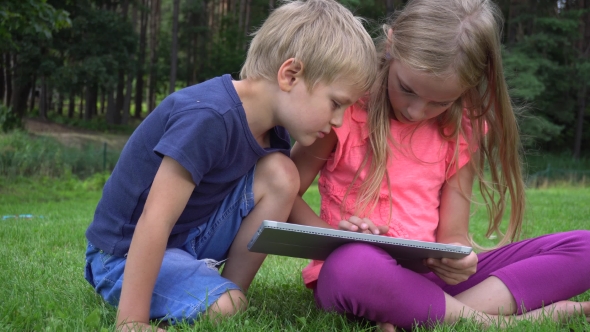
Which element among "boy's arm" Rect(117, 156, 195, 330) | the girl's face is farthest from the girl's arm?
"boy's arm" Rect(117, 156, 195, 330)

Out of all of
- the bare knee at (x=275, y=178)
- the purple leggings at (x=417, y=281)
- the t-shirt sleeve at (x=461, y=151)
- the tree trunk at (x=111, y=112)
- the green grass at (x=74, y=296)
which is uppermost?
the t-shirt sleeve at (x=461, y=151)

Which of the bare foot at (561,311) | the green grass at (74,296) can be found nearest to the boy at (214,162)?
the green grass at (74,296)

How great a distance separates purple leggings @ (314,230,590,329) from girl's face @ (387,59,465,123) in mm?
590

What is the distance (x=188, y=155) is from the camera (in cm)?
189

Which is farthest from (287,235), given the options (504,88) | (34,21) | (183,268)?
(34,21)

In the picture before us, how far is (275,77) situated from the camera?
2.11m

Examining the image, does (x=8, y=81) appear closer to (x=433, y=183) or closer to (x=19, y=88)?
(x=19, y=88)

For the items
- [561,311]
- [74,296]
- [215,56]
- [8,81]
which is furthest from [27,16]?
[8,81]

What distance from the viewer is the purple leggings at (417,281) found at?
6.49 feet

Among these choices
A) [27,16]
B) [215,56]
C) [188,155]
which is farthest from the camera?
[215,56]

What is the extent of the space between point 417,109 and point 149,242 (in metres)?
1.05

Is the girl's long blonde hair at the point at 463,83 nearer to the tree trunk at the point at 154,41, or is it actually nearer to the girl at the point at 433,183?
the girl at the point at 433,183

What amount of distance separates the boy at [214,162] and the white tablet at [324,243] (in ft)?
0.82

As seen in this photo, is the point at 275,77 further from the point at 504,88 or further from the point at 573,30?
the point at 573,30
